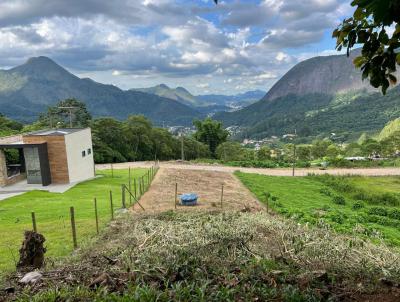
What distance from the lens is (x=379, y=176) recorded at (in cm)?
3491

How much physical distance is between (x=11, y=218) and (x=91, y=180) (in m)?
12.8

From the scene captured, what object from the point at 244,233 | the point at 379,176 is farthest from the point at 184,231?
the point at 379,176

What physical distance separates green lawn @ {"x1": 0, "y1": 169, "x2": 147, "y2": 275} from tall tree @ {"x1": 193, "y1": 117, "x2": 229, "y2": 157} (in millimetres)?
45764

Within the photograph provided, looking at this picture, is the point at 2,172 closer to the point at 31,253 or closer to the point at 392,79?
the point at 31,253

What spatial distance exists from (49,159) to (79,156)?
7.76ft

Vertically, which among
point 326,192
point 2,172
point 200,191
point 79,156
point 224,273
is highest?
point 224,273

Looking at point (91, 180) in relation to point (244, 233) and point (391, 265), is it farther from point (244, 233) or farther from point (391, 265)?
point (391, 265)

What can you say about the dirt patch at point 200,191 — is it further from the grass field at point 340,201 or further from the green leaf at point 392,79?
the green leaf at point 392,79

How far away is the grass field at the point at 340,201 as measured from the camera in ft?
52.2

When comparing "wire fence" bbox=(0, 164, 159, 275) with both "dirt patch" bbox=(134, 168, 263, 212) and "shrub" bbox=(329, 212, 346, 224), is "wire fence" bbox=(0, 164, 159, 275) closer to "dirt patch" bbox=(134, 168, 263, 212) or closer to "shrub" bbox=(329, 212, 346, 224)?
"dirt patch" bbox=(134, 168, 263, 212)

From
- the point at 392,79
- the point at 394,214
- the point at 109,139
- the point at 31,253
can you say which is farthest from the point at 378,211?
the point at 109,139

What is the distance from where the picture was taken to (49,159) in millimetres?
26672

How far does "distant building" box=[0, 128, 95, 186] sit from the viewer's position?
25719mm

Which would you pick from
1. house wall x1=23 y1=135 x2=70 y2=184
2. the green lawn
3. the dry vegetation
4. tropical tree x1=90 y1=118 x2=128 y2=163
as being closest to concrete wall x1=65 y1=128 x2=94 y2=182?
house wall x1=23 y1=135 x2=70 y2=184
